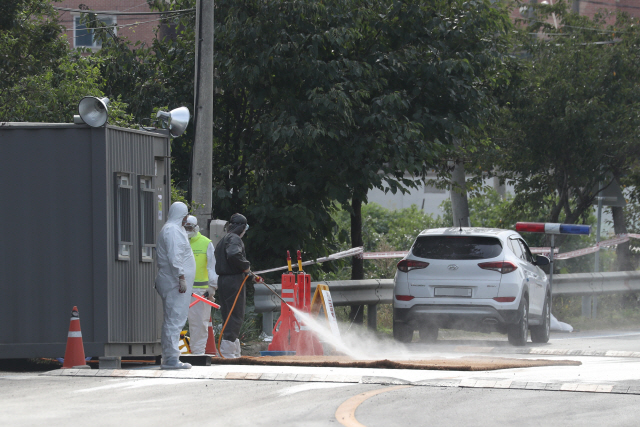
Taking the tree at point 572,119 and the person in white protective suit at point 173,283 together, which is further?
the tree at point 572,119

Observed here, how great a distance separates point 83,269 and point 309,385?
9.16ft

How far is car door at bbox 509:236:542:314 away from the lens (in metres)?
15.3

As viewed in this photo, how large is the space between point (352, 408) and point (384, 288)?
987cm

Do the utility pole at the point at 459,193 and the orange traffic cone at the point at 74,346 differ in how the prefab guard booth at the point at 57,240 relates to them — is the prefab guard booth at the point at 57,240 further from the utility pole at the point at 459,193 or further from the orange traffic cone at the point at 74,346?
the utility pole at the point at 459,193

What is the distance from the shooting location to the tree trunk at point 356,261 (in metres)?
18.2

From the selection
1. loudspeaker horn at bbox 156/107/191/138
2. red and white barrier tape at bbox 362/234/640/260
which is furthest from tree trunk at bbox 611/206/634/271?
loudspeaker horn at bbox 156/107/191/138

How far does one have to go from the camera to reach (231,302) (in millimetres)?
12383

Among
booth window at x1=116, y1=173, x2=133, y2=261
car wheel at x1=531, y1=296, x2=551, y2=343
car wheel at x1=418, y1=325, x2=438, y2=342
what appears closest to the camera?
booth window at x1=116, y1=173, x2=133, y2=261

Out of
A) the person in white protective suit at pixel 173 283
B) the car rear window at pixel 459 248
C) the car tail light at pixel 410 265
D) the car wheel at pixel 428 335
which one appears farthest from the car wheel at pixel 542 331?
the person in white protective suit at pixel 173 283

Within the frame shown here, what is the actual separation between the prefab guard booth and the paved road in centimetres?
56

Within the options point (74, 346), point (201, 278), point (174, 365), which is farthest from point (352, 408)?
point (201, 278)

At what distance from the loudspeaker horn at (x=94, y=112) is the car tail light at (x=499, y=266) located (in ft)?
21.4

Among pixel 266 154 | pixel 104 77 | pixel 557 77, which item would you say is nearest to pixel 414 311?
pixel 266 154

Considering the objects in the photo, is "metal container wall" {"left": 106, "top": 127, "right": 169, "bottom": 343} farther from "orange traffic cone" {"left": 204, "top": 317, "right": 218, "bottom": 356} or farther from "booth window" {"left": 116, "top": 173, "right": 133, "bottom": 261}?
"orange traffic cone" {"left": 204, "top": 317, "right": 218, "bottom": 356}
